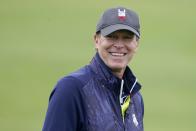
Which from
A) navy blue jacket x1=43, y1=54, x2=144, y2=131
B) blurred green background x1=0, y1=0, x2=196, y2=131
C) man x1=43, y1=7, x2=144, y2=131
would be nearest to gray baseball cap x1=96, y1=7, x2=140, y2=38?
man x1=43, y1=7, x2=144, y2=131

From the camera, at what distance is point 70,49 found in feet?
14.0

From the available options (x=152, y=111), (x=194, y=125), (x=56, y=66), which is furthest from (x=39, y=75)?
(x=194, y=125)

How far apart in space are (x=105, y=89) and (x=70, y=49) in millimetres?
2058

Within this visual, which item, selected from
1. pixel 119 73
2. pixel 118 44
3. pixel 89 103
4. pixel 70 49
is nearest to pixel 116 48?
pixel 118 44

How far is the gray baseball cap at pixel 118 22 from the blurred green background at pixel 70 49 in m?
1.94

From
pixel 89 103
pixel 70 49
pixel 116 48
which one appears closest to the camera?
pixel 89 103

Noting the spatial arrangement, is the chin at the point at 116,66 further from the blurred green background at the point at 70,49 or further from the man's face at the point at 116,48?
the blurred green background at the point at 70,49

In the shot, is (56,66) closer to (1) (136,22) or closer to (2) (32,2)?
(2) (32,2)

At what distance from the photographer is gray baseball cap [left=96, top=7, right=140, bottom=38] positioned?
7.39ft

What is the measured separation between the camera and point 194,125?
4.43 metres

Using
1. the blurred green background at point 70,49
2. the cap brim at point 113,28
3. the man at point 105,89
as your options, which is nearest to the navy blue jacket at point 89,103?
the man at point 105,89

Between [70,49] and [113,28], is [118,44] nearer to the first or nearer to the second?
[113,28]

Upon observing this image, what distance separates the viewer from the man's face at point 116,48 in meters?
2.26

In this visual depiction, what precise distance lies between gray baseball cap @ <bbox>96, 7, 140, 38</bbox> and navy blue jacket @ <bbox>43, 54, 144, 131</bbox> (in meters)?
0.13
